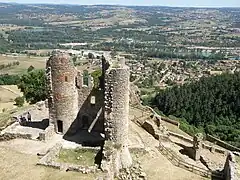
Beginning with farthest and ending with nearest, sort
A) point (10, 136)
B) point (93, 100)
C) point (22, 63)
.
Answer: point (22, 63), point (93, 100), point (10, 136)

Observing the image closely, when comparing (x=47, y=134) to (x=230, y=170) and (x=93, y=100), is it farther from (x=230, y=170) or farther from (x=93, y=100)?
(x=230, y=170)

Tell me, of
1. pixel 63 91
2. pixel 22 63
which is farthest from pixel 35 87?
→ pixel 22 63

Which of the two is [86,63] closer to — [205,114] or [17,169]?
[205,114]


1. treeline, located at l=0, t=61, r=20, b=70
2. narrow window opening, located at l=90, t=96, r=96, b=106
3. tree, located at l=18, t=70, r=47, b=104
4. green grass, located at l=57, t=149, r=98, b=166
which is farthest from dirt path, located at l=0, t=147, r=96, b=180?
treeline, located at l=0, t=61, r=20, b=70

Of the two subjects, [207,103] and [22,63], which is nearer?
[207,103]

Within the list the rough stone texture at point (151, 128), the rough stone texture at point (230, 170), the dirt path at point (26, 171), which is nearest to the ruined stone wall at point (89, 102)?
the rough stone texture at point (151, 128)

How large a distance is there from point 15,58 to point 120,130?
157 meters

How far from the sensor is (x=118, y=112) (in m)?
27.6

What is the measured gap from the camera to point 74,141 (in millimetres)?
31422

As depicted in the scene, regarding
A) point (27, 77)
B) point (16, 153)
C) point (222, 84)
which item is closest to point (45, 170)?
point (16, 153)

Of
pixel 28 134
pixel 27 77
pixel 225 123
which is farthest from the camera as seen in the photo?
pixel 225 123

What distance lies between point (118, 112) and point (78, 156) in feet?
14.0

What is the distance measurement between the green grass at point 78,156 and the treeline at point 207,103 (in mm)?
33568

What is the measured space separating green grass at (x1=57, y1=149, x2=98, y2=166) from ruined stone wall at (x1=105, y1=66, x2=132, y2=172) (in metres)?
1.70
